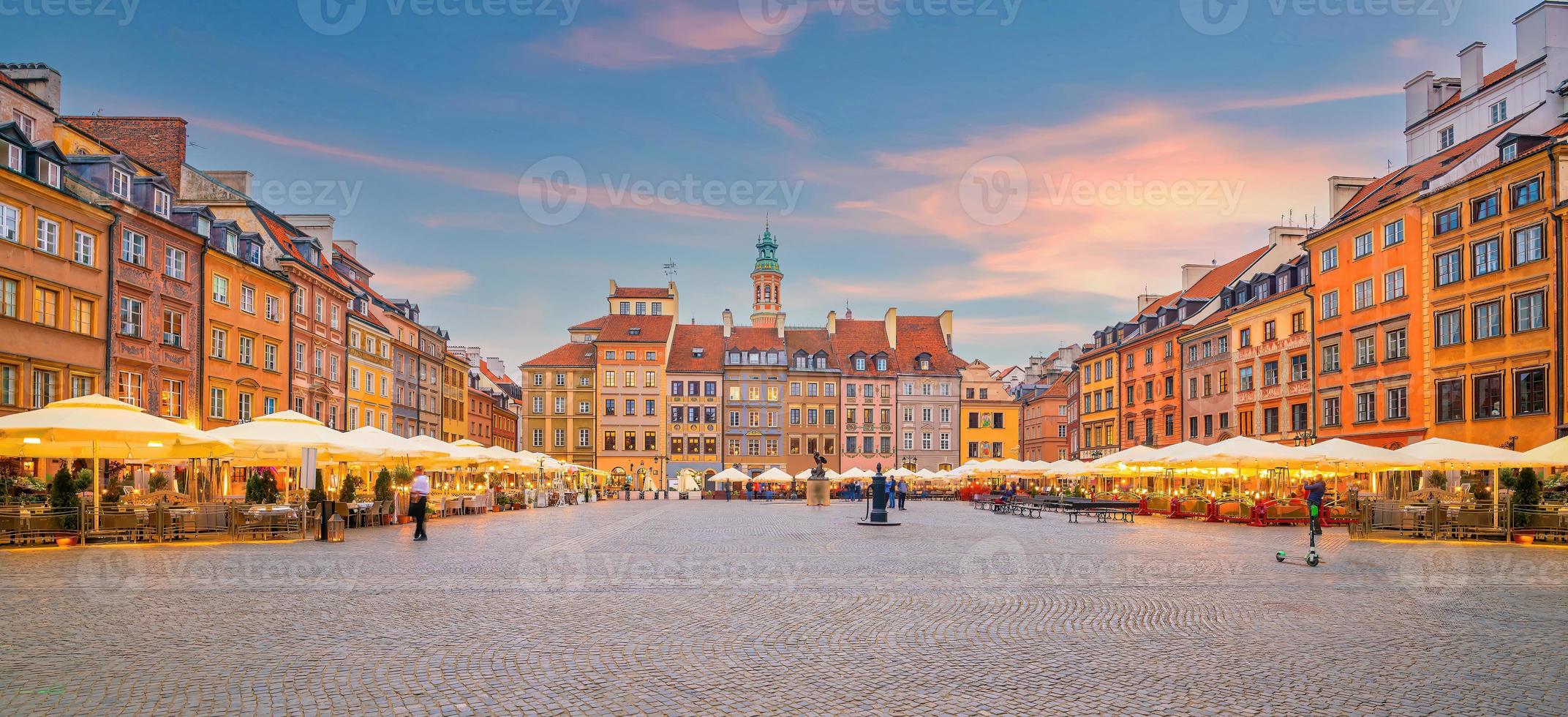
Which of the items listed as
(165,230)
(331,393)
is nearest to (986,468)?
(331,393)

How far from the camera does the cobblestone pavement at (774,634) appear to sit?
8359 millimetres

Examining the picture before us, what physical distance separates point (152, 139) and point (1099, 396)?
57569 millimetres

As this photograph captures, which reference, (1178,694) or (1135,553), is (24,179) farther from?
(1178,694)

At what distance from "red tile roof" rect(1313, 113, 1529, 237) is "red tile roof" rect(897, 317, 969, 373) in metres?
45.0

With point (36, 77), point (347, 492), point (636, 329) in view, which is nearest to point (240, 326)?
point (36, 77)

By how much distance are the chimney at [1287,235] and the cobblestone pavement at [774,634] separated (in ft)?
130

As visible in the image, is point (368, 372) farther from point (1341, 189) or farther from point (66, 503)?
point (1341, 189)

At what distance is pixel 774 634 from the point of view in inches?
442

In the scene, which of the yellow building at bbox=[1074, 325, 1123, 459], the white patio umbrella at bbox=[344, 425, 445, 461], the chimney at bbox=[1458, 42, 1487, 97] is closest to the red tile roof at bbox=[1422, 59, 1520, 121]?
the chimney at bbox=[1458, 42, 1487, 97]

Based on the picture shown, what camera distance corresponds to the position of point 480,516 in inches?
1618

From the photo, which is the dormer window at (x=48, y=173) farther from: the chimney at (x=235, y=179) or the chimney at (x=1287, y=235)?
the chimney at (x=1287, y=235)

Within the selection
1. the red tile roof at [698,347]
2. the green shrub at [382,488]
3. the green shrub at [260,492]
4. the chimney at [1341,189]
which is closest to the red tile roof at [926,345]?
the red tile roof at [698,347]

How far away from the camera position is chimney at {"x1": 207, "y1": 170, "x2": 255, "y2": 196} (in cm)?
5125

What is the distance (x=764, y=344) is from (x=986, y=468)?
40.1 m
